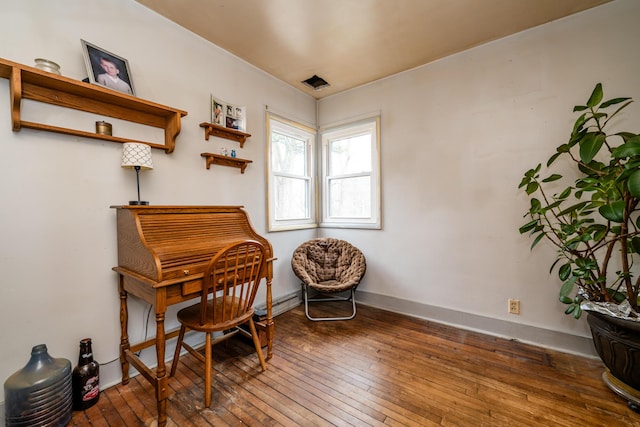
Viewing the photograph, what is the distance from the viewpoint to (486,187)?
2404 millimetres

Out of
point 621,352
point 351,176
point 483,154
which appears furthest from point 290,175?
point 621,352

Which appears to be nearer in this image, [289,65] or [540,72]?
[540,72]

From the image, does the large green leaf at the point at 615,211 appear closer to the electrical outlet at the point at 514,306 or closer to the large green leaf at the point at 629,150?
the large green leaf at the point at 629,150

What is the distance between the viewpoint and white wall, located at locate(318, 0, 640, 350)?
203cm

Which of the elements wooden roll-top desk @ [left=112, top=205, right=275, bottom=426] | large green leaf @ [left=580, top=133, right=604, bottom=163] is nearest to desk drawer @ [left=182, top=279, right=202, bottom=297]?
wooden roll-top desk @ [left=112, top=205, right=275, bottom=426]

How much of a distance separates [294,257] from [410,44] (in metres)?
2.36

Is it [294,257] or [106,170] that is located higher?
[106,170]

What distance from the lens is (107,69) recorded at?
5.53 feet

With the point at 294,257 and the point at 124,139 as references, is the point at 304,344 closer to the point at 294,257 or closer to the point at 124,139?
the point at 294,257

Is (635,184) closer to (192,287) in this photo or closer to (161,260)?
(192,287)

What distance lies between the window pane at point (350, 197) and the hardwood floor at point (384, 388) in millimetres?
1484

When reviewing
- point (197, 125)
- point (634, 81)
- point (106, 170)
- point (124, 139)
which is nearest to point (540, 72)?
point (634, 81)

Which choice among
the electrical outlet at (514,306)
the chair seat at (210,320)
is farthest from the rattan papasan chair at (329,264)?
the electrical outlet at (514,306)

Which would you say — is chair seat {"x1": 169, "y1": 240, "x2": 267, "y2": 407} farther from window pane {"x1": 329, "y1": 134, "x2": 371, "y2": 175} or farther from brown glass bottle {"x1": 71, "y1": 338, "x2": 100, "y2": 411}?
window pane {"x1": 329, "y1": 134, "x2": 371, "y2": 175}
